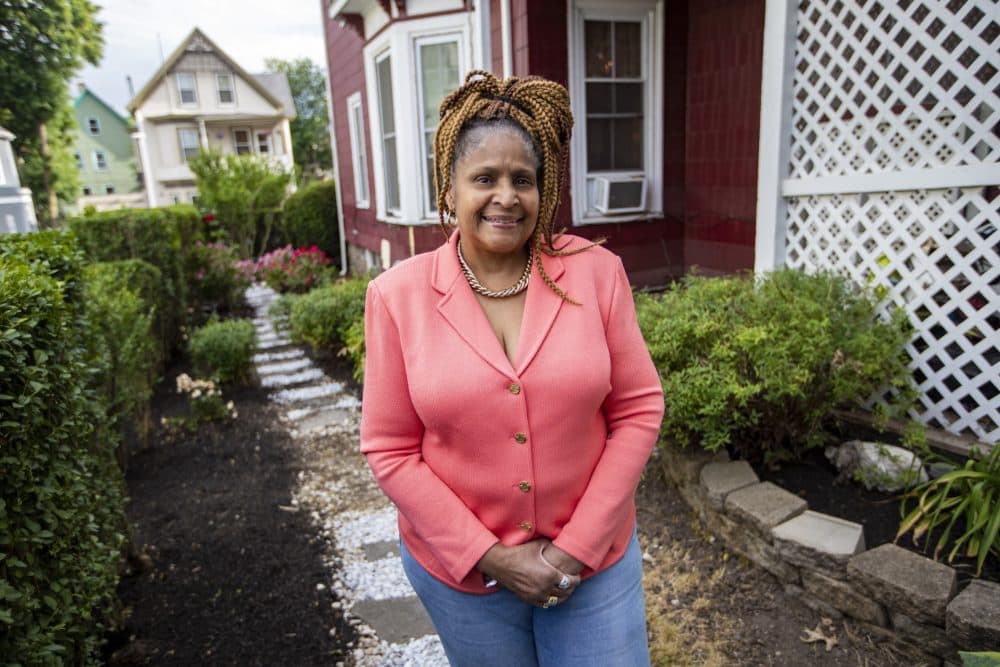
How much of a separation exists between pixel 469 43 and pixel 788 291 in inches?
180

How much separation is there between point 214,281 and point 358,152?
10.2ft

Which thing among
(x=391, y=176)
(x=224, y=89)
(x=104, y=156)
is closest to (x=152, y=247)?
(x=391, y=176)

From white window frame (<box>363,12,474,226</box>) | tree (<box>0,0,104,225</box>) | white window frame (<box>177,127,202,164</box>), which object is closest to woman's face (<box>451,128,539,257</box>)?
white window frame (<box>363,12,474,226</box>)

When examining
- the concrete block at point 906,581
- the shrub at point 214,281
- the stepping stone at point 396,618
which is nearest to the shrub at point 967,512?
the concrete block at point 906,581

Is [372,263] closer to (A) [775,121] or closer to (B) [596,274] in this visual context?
(A) [775,121]

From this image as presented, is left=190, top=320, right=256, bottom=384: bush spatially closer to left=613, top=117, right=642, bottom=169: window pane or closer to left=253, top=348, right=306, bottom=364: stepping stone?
left=253, top=348, right=306, bottom=364: stepping stone

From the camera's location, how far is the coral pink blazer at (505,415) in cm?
142

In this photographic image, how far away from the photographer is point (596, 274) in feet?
5.11

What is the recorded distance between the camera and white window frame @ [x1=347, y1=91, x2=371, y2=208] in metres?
10.3

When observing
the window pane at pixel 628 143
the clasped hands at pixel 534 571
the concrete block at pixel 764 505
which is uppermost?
the window pane at pixel 628 143

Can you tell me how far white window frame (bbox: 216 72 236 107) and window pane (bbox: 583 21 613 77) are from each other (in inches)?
1225

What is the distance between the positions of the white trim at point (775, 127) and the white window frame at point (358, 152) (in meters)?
7.02

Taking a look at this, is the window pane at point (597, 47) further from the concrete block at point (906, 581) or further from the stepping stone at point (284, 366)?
the concrete block at point (906, 581)

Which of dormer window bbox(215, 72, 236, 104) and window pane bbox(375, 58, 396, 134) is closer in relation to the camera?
window pane bbox(375, 58, 396, 134)
